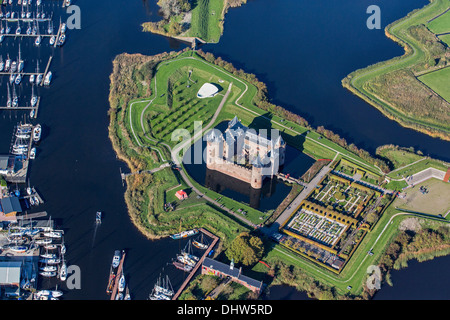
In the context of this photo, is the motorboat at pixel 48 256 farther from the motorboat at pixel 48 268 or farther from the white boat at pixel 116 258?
the white boat at pixel 116 258

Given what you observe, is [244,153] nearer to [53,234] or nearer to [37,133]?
→ [53,234]

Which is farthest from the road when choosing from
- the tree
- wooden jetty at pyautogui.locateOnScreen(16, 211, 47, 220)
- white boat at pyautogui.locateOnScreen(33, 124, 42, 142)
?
white boat at pyautogui.locateOnScreen(33, 124, 42, 142)

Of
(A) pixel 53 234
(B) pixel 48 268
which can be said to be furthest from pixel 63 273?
(A) pixel 53 234

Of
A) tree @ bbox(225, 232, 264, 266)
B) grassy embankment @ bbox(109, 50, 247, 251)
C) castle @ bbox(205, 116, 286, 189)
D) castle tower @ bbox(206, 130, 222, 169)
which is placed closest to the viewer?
tree @ bbox(225, 232, 264, 266)

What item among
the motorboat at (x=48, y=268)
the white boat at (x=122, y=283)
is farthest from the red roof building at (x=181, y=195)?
the motorboat at (x=48, y=268)

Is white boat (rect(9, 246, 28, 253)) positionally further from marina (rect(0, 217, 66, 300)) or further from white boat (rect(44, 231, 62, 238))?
white boat (rect(44, 231, 62, 238))

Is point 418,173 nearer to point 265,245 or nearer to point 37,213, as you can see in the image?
point 265,245
